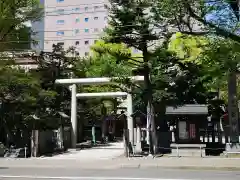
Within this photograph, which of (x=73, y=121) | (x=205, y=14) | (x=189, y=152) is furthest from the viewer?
(x=73, y=121)

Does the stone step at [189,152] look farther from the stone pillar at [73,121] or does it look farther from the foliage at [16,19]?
the foliage at [16,19]

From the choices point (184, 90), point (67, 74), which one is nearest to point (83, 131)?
point (67, 74)

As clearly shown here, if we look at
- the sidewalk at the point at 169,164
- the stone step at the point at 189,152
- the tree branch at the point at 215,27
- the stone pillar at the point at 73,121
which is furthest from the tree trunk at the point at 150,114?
the stone pillar at the point at 73,121

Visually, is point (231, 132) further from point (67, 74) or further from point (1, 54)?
point (67, 74)

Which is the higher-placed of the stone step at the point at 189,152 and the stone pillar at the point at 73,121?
the stone pillar at the point at 73,121

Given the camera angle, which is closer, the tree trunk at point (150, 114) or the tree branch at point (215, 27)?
the tree branch at point (215, 27)

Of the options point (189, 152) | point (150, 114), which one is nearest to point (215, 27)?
point (150, 114)

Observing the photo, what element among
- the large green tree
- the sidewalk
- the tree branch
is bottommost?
the sidewalk

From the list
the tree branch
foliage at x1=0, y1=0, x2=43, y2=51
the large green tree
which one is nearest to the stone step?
the large green tree

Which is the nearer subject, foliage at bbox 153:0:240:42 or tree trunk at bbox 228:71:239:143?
foliage at bbox 153:0:240:42

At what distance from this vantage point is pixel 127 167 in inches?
734

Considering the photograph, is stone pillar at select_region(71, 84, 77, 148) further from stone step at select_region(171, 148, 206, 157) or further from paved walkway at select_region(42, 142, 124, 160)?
stone step at select_region(171, 148, 206, 157)

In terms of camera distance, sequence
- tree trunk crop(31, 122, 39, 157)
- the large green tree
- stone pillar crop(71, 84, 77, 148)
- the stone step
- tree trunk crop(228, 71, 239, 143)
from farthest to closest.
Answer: stone pillar crop(71, 84, 77, 148) < tree trunk crop(31, 122, 39, 157) < the large green tree < the stone step < tree trunk crop(228, 71, 239, 143)

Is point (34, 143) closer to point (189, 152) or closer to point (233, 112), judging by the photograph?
point (189, 152)
